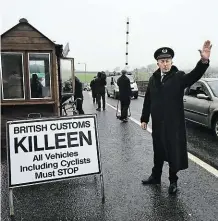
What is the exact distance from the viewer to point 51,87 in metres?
7.09

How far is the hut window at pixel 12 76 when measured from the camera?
686 centimetres

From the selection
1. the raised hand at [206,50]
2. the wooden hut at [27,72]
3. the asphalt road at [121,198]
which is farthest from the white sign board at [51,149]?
the wooden hut at [27,72]

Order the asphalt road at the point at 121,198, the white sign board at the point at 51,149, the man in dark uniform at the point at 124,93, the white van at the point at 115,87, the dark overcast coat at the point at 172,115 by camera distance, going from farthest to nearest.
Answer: the white van at the point at 115,87
the man in dark uniform at the point at 124,93
the dark overcast coat at the point at 172,115
the white sign board at the point at 51,149
the asphalt road at the point at 121,198

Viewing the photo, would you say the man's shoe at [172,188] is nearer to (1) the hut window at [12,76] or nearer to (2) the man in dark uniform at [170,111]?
(2) the man in dark uniform at [170,111]

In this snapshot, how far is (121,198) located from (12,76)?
160 inches

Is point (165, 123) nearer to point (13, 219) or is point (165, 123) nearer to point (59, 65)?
point (13, 219)

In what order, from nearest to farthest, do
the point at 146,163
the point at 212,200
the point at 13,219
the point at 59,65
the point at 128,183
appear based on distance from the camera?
the point at 13,219 < the point at 212,200 < the point at 128,183 < the point at 146,163 < the point at 59,65

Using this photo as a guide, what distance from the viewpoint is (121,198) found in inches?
165

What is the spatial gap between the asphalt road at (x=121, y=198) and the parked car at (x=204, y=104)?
262 cm

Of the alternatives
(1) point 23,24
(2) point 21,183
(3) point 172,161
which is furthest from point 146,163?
(1) point 23,24

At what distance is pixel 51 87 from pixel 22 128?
10.9 ft

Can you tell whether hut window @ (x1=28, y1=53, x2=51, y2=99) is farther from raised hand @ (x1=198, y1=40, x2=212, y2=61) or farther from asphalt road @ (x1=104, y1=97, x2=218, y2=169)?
raised hand @ (x1=198, y1=40, x2=212, y2=61)

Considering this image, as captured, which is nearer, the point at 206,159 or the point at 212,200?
the point at 212,200

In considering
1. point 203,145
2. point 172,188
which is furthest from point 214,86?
point 172,188
